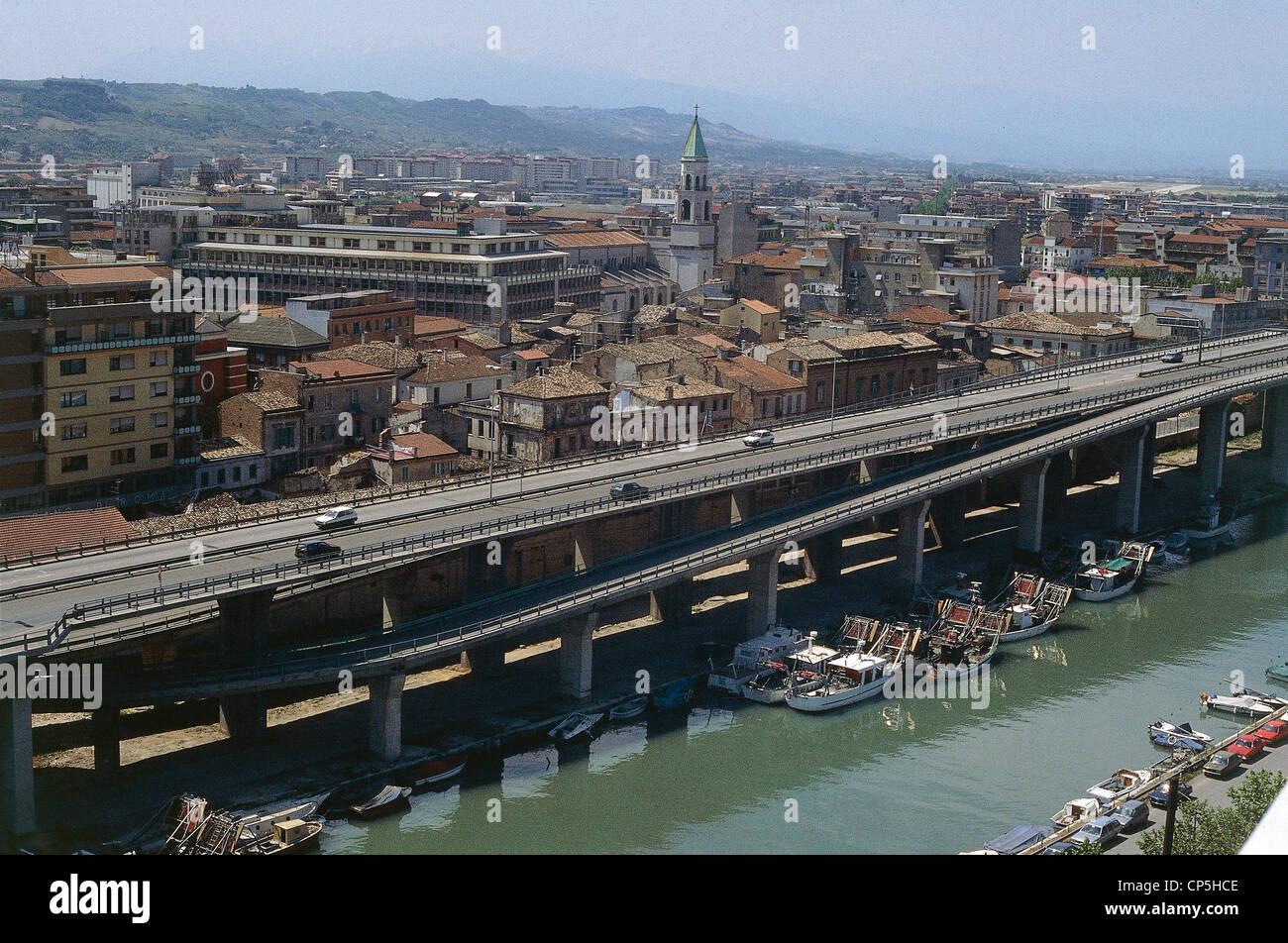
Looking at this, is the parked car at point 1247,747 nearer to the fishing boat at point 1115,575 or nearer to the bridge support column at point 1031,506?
the fishing boat at point 1115,575

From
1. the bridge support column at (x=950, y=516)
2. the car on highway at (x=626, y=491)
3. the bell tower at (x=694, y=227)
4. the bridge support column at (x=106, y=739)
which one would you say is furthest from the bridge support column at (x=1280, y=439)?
the bridge support column at (x=106, y=739)

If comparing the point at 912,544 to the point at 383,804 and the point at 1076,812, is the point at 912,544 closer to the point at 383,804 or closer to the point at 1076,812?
the point at 1076,812

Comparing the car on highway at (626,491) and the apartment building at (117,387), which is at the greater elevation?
the apartment building at (117,387)

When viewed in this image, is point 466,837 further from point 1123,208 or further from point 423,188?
point 423,188

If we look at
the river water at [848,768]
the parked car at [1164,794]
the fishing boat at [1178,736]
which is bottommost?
the river water at [848,768]

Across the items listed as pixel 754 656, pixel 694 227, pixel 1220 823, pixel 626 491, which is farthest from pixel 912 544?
pixel 694 227

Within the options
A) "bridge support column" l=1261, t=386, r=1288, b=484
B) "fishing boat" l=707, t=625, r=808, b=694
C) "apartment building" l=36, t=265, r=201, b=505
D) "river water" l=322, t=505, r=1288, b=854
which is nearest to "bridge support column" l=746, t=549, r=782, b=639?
"fishing boat" l=707, t=625, r=808, b=694

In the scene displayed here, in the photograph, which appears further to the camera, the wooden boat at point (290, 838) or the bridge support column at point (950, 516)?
the bridge support column at point (950, 516)

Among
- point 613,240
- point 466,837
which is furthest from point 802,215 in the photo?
point 466,837
